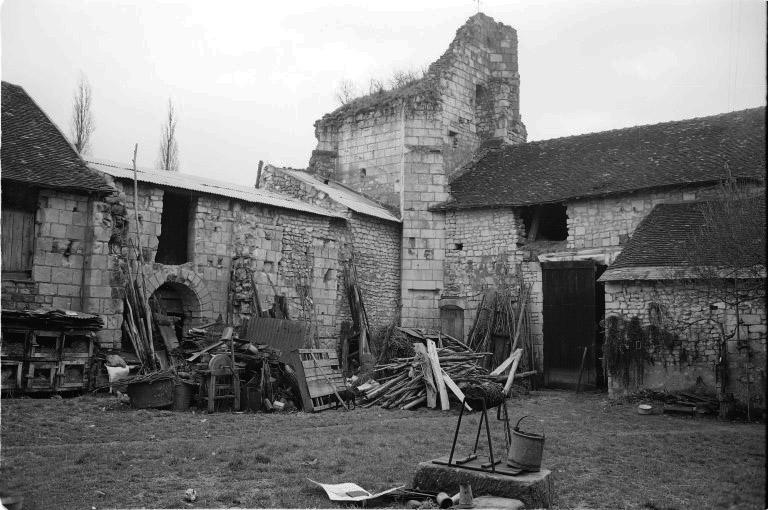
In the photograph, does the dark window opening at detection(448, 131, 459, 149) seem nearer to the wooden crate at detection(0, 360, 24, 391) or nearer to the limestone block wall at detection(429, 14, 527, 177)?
the limestone block wall at detection(429, 14, 527, 177)

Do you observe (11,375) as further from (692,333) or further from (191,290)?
Result: (692,333)

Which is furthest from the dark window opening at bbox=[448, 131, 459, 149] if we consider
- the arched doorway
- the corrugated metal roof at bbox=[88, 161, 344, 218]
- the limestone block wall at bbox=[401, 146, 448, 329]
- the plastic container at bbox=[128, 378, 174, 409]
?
the plastic container at bbox=[128, 378, 174, 409]

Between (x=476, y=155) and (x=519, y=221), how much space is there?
4.12 metres

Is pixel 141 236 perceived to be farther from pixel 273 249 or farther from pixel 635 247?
pixel 635 247

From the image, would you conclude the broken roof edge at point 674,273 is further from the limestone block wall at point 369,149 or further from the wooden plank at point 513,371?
the limestone block wall at point 369,149

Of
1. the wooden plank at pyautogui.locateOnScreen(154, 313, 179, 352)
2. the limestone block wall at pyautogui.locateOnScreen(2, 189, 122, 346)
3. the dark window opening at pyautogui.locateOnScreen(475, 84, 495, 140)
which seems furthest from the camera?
the dark window opening at pyautogui.locateOnScreen(475, 84, 495, 140)

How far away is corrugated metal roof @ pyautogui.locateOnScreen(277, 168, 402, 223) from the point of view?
20516 mm

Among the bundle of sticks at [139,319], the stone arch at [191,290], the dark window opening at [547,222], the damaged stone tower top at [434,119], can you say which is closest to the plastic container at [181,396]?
the bundle of sticks at [139,319]

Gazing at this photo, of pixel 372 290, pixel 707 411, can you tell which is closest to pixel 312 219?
pixel 372 290

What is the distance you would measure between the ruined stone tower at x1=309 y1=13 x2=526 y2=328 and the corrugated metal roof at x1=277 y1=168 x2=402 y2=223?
36cm

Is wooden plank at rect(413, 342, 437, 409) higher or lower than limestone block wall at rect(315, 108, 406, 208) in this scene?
lower

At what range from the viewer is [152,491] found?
24.5ft

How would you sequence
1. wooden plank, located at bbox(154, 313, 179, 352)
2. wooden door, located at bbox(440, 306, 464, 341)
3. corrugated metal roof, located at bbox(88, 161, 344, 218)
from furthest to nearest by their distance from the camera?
wooden door, located at bbox(440, 306, 464, 341) < corrugated metal roof, located at bbox(88, 161, 344, 218) < wooden plank, located at bbox(154, 313, 179, 352)

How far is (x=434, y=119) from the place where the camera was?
74.0 feet
